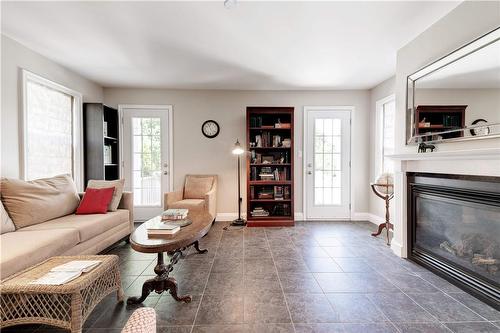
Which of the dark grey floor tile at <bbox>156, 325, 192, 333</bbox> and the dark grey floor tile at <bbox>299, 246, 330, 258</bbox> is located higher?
the dark grey floor tile at <bbox>299, 246, 330, 258</bbox>

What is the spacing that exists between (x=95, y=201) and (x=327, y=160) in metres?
3.78

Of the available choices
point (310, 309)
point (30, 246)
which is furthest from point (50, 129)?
point (310, 309)

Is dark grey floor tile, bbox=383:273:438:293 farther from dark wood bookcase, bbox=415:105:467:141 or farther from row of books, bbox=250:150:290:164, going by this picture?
row of books, bbox=250:150:290:164

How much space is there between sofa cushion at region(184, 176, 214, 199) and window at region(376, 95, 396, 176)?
305 cm

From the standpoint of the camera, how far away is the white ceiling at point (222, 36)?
6.94 feet

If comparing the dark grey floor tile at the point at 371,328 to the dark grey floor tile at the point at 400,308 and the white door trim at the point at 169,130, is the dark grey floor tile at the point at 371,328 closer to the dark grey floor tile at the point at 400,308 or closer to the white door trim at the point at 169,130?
the dark grey floor tile at the point at 400,308

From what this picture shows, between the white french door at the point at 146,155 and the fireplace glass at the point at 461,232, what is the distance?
3.96 m

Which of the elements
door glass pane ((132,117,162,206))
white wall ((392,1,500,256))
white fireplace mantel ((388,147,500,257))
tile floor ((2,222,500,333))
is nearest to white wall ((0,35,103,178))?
tile floor ((2,222,500,333))

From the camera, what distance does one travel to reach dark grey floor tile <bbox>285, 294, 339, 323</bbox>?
5.60 ft

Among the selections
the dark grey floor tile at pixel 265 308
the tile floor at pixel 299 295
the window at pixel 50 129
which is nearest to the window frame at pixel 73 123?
the window at pixel 50 129

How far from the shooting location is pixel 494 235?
1.88m

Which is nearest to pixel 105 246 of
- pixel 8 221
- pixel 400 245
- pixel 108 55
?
pixel 8 221

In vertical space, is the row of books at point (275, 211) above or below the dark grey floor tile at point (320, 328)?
above

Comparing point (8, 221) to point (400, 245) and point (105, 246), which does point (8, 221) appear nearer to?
point (105, 246)
